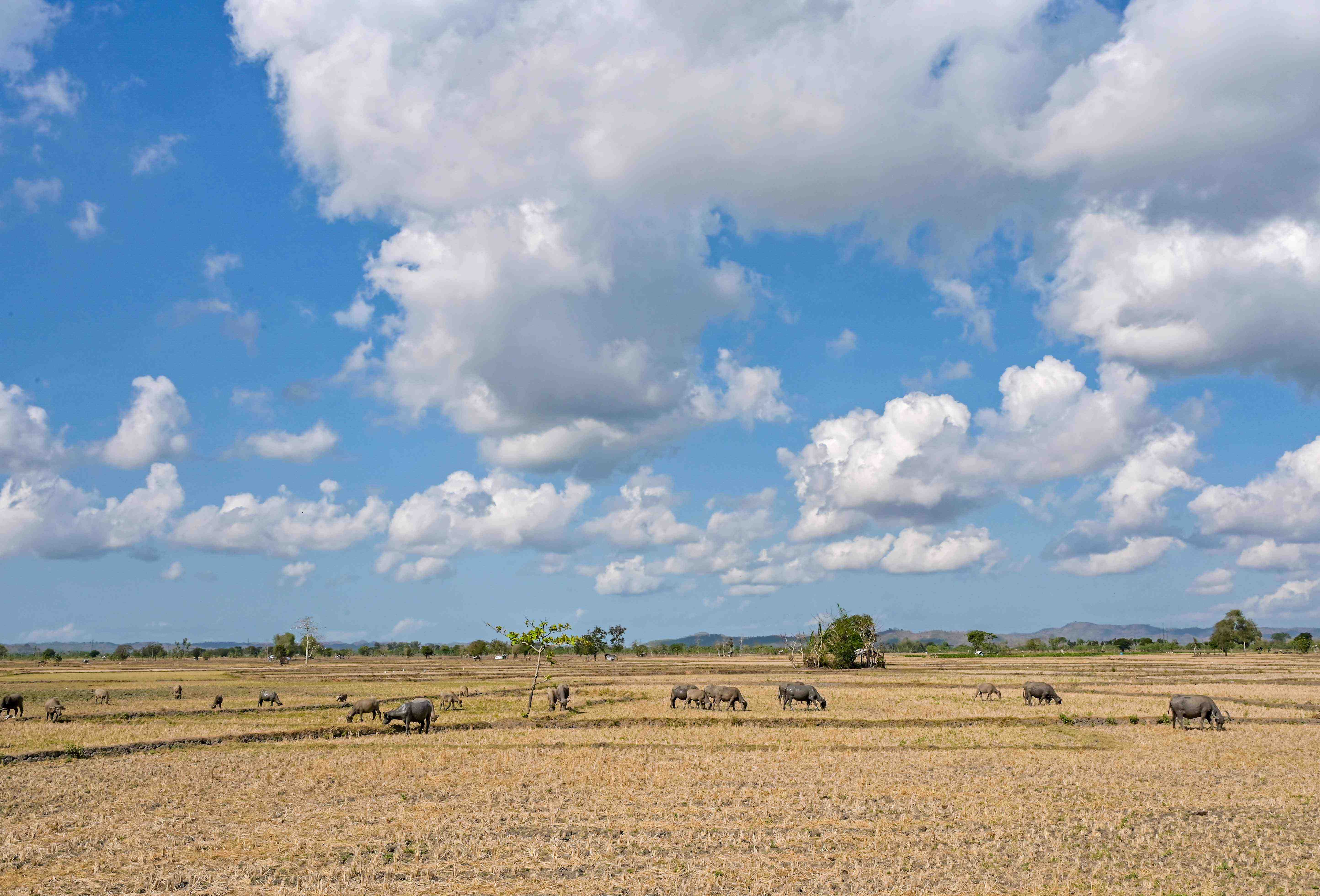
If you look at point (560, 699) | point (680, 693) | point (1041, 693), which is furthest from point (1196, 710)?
point (560, 699)

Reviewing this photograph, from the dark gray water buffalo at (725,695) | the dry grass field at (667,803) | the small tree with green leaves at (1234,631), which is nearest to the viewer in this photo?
the dry grass field at (667,803)

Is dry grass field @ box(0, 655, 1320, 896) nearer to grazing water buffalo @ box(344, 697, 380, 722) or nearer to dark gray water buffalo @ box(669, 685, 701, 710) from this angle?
grazing water buffalo @ box(344, 697, 380, 722)

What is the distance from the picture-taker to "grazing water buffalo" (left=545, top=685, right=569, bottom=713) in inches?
1741

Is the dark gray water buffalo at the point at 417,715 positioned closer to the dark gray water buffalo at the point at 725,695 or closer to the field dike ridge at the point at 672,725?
the field dike ridge at the point at 672,725

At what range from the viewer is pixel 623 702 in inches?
1949

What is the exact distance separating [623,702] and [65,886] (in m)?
37.2

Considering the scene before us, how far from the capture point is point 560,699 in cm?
4575

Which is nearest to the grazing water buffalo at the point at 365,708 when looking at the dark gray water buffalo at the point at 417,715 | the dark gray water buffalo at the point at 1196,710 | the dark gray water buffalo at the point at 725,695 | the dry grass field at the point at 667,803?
the dry grass field at the point at 667,803

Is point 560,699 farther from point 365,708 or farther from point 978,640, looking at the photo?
point 978,640

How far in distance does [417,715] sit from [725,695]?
17.4m

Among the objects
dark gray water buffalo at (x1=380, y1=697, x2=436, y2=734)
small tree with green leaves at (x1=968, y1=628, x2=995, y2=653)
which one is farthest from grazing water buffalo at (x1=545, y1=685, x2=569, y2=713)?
small tree with green leaves at (x1=968, y1=628, x2=995, y2=653)

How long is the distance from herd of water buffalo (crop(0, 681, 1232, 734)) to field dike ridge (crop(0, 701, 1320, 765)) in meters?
1.02

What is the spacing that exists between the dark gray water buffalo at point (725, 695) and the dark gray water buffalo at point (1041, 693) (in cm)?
1585

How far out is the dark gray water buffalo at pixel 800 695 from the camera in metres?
45.2
